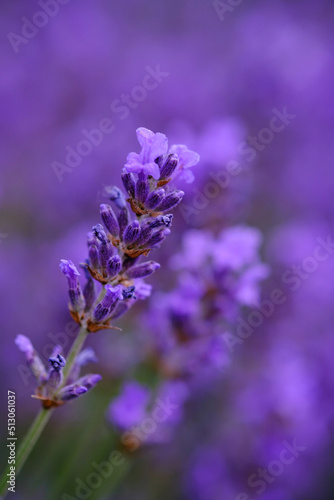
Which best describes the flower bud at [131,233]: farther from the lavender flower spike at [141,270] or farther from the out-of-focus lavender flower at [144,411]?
the out-of-focus lavender flower at [144,411]

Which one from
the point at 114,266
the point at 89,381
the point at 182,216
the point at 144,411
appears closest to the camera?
the point at 114,266

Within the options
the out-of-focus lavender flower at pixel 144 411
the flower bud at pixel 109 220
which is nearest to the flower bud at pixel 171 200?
the flower bud at pixel 109 220

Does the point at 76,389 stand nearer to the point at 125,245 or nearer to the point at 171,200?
the point at 125,245

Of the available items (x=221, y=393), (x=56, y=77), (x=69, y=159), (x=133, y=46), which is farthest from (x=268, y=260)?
(x=133, y=46)

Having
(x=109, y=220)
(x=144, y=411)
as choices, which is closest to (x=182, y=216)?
(x=144, y=411)

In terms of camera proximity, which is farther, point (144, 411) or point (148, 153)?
point (144, 411)

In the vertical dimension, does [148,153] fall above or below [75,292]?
above

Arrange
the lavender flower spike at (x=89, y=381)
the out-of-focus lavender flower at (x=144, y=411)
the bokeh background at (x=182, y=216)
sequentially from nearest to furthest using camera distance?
the lavender flower spike at (x=89, y=381)
the out-of-focus lavender flower at (x=144, y=411)
the bokeh background at (x=182, y=216)
